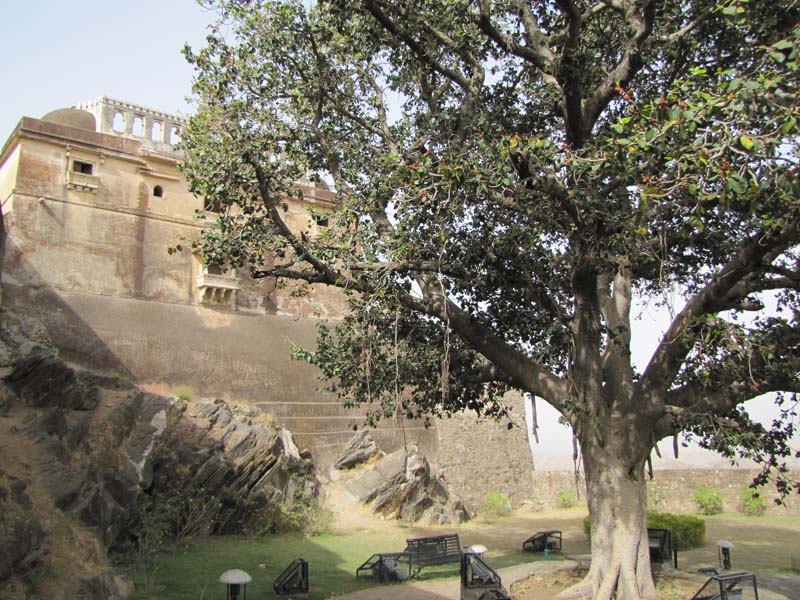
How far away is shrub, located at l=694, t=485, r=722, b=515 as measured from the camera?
2058cm

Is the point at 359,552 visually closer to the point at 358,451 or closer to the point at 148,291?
the point at 358,451

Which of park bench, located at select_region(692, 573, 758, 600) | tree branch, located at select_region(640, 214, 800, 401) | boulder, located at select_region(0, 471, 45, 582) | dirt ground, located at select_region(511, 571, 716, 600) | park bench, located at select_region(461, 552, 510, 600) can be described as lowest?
dirt ground, located at select_region(511, 571, 716, 600)

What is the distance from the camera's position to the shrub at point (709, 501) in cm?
2058

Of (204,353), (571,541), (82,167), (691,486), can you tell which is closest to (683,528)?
(571,541)

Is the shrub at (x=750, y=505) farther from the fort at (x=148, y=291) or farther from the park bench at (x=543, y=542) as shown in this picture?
the park bench at (x=543, y=542)

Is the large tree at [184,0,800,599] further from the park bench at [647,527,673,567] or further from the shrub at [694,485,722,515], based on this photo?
the shrub at [694,485,722,515]

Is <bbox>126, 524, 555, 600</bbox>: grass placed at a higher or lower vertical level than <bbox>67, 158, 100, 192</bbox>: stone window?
lower

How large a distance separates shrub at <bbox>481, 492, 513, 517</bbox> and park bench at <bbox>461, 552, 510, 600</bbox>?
14.9m

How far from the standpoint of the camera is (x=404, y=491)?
1948cm

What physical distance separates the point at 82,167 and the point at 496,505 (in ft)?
54.8

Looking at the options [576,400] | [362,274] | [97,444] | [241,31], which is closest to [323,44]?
[241,31]

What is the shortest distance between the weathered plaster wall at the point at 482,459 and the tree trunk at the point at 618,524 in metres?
14.7

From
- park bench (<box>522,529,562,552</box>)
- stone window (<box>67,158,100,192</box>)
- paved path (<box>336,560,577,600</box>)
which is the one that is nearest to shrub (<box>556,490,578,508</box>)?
park bench (<box>522,529,562,552</box>)

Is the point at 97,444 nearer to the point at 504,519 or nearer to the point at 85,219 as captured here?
the point at 85,219
